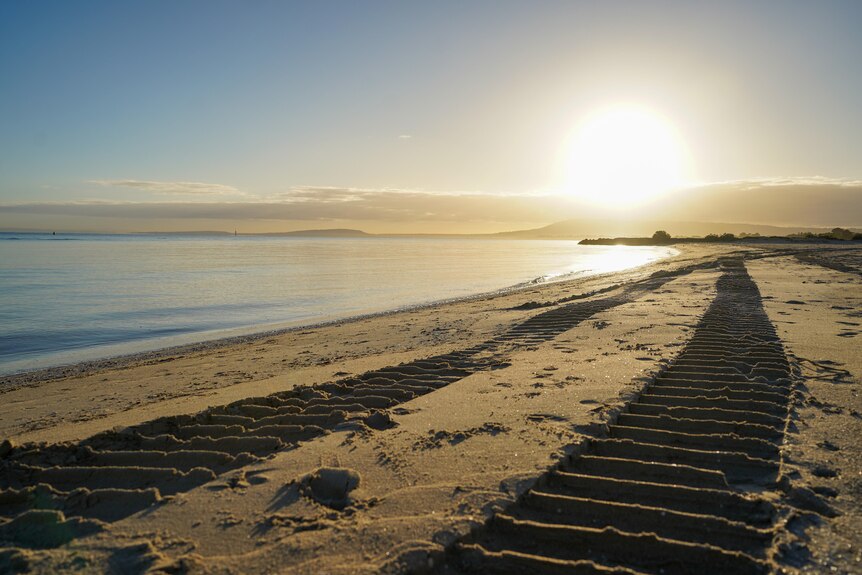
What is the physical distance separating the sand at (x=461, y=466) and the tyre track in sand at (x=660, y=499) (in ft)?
0.05

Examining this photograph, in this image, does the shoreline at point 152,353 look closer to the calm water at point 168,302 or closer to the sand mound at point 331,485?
the calm water at point 168,302

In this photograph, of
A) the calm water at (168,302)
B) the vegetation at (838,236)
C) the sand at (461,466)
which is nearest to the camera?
the sand at (461,466)

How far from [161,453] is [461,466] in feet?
8.08

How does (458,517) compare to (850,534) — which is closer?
(850,534)

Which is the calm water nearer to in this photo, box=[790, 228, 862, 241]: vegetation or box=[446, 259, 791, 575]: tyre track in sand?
box=[446, 259, 791, 575]: tyre track in sand

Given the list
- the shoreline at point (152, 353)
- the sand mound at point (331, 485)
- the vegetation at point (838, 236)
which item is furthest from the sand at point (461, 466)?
the vegetation at point (838, 236)

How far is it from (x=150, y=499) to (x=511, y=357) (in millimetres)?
5228

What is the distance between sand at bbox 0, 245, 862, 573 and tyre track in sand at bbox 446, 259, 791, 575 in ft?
0.05

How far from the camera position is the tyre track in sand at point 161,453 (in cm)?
334

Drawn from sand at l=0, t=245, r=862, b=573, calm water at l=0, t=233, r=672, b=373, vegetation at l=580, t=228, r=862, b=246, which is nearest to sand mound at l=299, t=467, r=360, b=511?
sand at l=0, t=245, r=862, b=573

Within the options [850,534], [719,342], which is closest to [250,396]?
[850,534]

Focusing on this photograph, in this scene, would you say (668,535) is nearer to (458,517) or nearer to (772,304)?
(458,517)

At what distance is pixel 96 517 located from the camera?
3.27 m

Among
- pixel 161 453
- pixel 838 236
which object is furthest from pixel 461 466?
pixel 838 236
